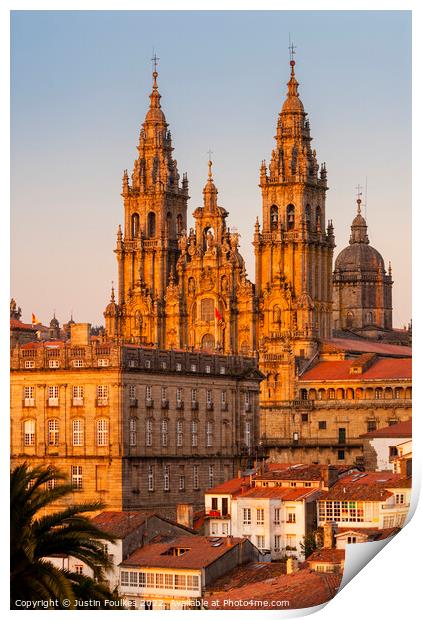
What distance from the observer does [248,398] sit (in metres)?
92.5

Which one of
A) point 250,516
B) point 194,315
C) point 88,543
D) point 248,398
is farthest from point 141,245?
point 88,543

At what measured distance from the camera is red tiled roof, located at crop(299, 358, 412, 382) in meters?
118

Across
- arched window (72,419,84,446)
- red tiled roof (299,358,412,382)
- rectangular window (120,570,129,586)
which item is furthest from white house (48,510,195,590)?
red tiled roof (299,358,412,382)

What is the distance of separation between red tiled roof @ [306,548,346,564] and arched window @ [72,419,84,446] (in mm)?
22935

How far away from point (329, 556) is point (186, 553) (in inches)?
314

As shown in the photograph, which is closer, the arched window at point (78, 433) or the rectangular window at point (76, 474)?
the rectangular window at point (76, 474)

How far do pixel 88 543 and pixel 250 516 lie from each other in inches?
1442

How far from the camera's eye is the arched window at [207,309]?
126688mm

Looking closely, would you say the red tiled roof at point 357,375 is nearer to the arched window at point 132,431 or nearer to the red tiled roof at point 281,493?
the arched window at point 132,431

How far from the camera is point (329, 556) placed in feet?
188

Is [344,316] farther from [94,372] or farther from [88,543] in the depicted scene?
[88,543]

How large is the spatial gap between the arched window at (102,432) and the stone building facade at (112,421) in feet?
0.14

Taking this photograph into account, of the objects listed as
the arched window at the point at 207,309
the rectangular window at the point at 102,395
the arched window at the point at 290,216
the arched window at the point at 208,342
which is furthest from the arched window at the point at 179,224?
the rectangular window at the point at 102,395

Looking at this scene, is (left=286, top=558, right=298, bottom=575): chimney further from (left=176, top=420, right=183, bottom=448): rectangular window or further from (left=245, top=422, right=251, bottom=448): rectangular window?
(left=245, top=422, right=251, bottom=448): rectangular window
